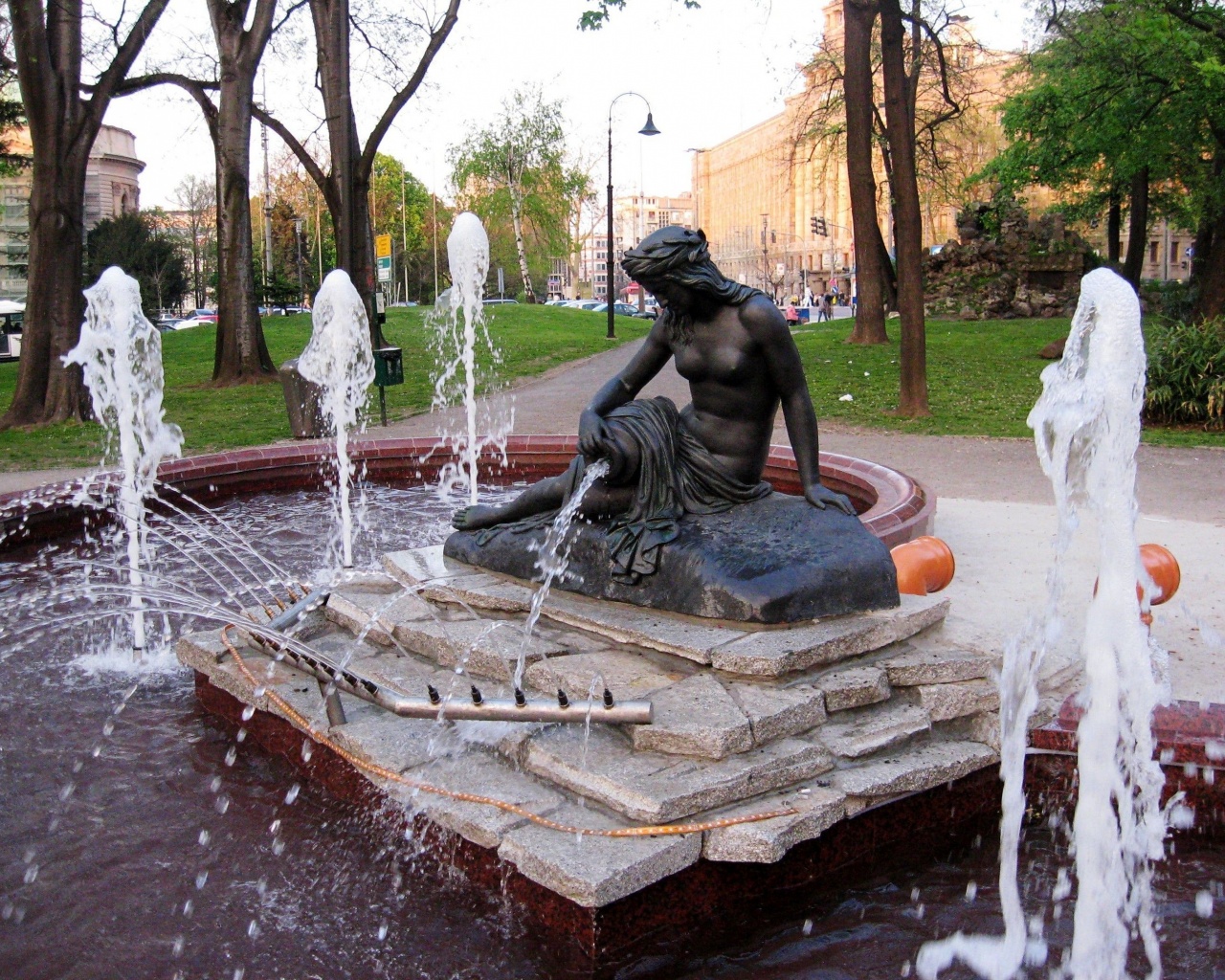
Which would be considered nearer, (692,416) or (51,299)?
(692,416)

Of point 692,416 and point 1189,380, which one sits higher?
point 692,416

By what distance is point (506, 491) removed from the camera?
891 centimetres

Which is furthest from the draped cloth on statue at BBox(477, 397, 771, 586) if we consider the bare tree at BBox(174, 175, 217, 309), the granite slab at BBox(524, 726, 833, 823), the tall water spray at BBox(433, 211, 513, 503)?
the bare tree at BBox(174, 175, 217, 309)

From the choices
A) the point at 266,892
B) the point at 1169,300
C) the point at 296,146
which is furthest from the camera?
the point at 1169,300

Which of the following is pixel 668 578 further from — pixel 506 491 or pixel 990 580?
pixel 506 491

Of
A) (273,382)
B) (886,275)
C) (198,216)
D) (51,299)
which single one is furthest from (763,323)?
(198,216)

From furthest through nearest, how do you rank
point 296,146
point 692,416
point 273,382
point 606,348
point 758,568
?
point 606,348, point 296,146, point 273,382, point 692,416, point 758,568

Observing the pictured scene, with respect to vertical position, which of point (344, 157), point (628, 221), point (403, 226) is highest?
point (628, 221)

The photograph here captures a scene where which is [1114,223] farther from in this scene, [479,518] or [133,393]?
[479,518]

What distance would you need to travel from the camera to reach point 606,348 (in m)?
24.3

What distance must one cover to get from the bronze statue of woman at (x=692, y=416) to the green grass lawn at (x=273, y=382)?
7797 mm

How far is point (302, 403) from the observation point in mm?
11359

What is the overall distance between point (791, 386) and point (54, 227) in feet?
38.4

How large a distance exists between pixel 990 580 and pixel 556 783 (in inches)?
137
